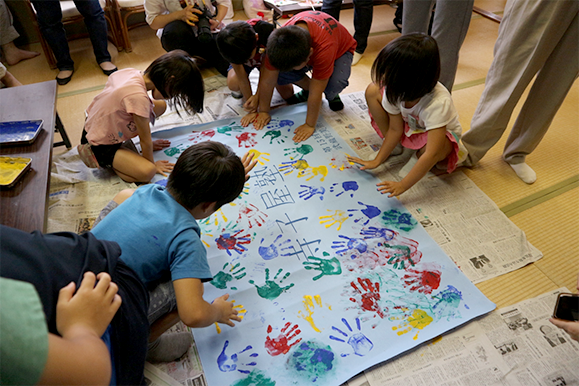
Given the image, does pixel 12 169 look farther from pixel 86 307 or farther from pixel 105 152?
pixel 86 307

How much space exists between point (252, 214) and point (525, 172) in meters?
1.23

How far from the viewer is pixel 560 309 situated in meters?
0.98

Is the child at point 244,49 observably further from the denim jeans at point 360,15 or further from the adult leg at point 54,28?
the adult leg at point 54,28

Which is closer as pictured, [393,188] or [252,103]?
[393,188]

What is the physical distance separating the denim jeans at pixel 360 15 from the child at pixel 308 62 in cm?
65

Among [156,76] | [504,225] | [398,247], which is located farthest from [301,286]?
[156,76]

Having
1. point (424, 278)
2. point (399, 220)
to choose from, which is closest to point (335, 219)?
point (399, 220)

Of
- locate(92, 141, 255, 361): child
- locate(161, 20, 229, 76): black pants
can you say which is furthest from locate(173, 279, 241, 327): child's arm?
locate(161, 20, 229, 76): black pants

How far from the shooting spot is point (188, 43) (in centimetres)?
234

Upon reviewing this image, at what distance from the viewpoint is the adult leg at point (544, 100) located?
4.44 feet

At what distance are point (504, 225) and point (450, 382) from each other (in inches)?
27.1

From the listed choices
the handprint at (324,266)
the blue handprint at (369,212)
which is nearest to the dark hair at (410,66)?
the blue handprint at (369,212)

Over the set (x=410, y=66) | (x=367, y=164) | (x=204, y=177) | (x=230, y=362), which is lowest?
(x=230, y=362)

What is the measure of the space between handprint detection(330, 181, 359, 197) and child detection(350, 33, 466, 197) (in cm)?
9
